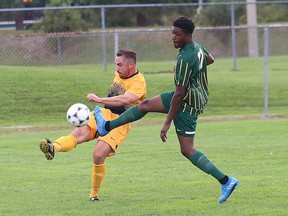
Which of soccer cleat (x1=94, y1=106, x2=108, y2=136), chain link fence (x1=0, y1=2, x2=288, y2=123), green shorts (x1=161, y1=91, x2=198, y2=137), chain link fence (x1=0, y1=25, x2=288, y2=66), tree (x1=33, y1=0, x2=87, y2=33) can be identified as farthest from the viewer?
tree (x1=33, y1=0, x2=87, y2=33)

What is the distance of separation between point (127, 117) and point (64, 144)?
0.81 metres

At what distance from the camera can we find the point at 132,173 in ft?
39.3

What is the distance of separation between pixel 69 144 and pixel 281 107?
610 inches

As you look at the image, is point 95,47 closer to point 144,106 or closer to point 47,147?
point 144,106

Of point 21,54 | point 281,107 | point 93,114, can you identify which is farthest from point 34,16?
point 93,114

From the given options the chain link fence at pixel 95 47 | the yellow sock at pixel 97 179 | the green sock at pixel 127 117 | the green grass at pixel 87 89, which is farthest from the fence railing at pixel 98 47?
the green sock at pixel 127 117

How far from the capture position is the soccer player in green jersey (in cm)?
882

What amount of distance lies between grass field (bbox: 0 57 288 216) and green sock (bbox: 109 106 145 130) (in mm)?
905

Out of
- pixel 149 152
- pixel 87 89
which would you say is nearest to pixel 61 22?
pixel 87 89

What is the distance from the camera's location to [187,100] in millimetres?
8977

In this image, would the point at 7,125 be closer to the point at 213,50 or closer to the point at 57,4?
the point at 213,50

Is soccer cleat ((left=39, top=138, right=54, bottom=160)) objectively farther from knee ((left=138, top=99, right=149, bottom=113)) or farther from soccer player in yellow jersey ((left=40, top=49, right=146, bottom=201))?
knee ((left=138, top=99, right=149, bottom=113))

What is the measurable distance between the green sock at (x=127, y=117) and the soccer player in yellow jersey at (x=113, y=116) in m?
0.23

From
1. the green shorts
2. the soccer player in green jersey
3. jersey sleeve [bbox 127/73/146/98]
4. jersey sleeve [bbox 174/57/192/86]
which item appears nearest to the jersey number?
the soccer player in green jersey
